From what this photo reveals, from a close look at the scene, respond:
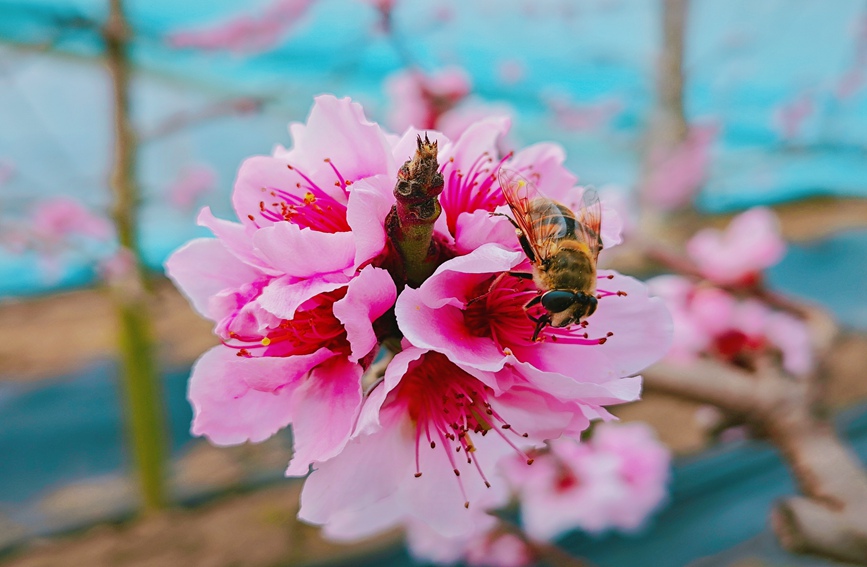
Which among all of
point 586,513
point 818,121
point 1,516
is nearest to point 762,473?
point 586,513

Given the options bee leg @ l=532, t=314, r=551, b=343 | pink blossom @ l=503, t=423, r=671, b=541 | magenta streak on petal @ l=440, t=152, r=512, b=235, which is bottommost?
pink blossom @ l=503, t=423, r=671, b=541

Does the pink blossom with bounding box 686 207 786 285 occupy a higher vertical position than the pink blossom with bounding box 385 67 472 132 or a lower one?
lower

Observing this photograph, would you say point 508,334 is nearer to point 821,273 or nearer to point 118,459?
point 118,459

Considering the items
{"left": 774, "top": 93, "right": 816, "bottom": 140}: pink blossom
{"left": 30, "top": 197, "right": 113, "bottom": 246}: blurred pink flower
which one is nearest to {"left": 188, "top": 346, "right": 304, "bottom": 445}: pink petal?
{"left": 30, "top": 197, "right": 113, "bottom": 246}: blurred pink flower

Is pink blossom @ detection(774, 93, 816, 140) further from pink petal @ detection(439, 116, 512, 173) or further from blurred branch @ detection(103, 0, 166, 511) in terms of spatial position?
pink petal @ detection(439, 116, 512, 173)

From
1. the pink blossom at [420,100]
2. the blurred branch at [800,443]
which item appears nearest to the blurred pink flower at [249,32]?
the pink blossom at [420,100]
